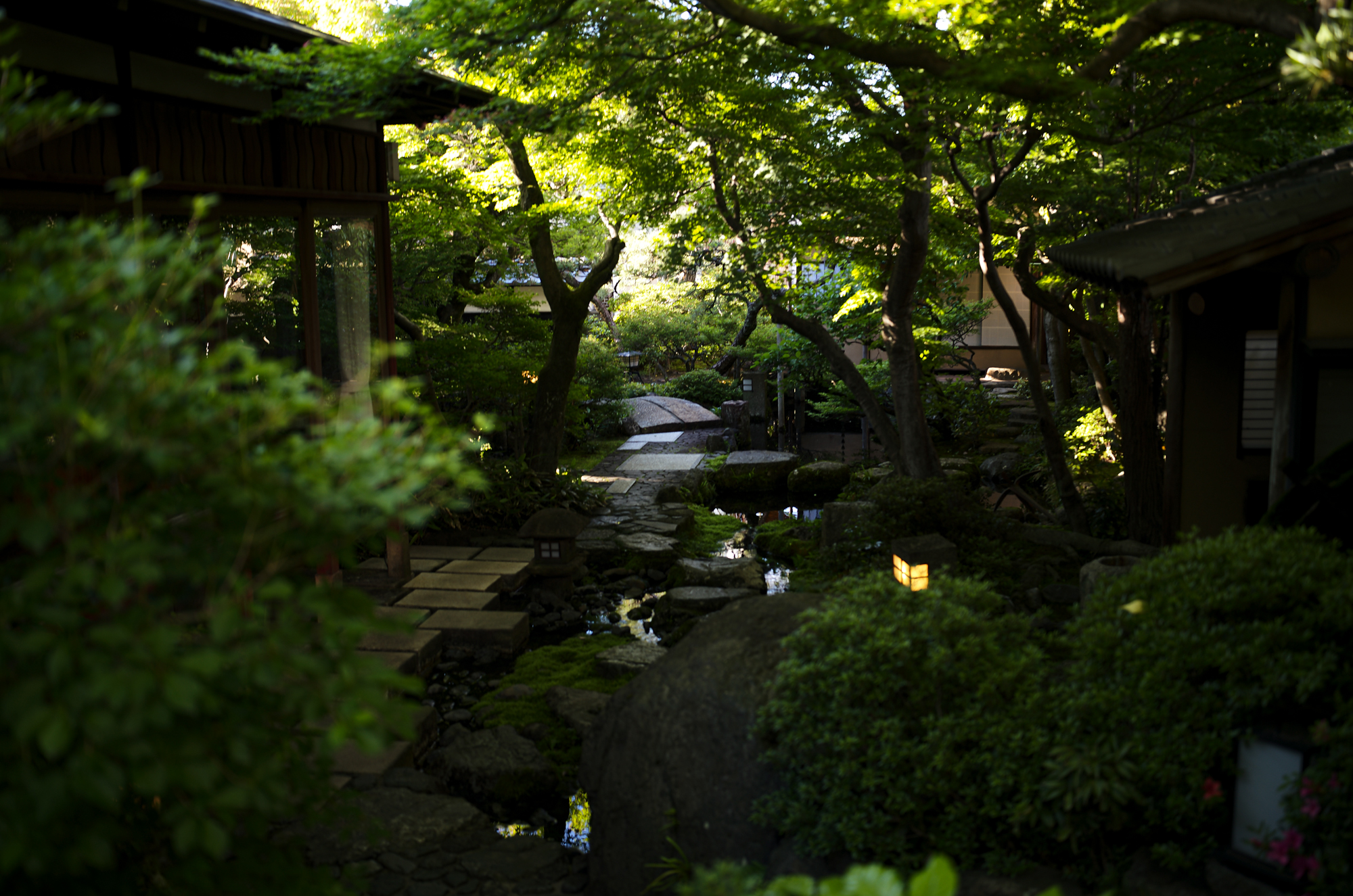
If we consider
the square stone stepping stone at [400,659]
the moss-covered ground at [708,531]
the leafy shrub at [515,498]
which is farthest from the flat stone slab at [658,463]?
the square stone stepping stone at [400,659]

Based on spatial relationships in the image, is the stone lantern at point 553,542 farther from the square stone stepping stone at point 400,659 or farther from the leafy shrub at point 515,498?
the square stone stepping stone at point 400,659

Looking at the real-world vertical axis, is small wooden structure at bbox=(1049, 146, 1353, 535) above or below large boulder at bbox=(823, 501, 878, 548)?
above

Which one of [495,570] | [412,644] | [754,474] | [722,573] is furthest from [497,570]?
[754,474]

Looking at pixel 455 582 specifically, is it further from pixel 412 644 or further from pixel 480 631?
pixel 412 644

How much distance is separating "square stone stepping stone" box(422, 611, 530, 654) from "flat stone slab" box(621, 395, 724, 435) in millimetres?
Result: 12465

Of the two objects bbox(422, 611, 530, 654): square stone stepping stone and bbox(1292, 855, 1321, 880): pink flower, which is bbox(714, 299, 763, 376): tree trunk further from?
bbox(1292, 855, 1321, 880): pink flower

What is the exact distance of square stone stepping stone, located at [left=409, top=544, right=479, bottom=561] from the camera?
Answer: 10398 millimetres

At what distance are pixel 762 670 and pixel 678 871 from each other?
3.55 ft

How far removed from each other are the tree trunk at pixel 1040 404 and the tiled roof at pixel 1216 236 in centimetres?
160

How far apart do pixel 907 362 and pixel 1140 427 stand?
2.73 m

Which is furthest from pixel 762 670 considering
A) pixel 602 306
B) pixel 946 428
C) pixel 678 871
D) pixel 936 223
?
pixel 602 306

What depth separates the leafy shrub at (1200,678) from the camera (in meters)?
3.58

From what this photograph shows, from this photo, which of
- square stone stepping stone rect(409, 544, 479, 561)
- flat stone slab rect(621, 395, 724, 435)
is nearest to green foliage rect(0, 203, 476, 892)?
square stone stepping stone rect(409, 544, 479, 561)

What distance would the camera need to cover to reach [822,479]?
15.6 metres
